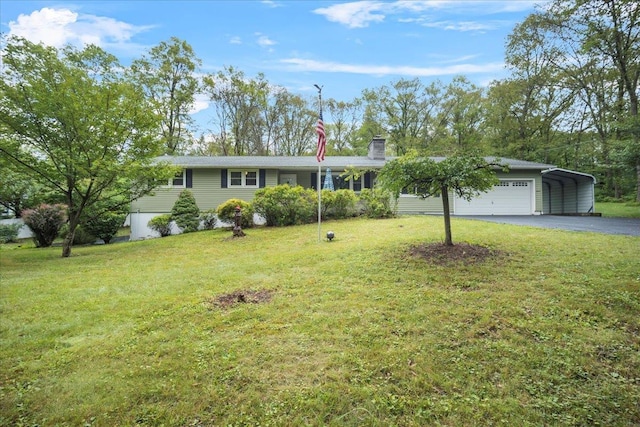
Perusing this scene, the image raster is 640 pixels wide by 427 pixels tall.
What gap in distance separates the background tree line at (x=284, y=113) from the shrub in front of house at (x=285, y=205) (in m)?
3.70

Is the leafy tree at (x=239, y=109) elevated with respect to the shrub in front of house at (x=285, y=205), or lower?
elevated

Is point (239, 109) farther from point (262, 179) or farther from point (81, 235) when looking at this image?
point (81, 235)

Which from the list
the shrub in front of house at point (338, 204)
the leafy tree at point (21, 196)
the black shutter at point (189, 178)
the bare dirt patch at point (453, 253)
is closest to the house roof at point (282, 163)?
the black shutter at point (189, 178)

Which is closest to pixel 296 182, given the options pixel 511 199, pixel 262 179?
pixel 262 179

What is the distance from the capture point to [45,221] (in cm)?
1298

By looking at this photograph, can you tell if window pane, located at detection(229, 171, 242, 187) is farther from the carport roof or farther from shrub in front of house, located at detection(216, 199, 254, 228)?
the carport roof

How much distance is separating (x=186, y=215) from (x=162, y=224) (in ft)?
4.00

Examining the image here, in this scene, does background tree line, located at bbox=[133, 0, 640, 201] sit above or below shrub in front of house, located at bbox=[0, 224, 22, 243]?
above

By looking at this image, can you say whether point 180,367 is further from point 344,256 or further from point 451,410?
point 344,256

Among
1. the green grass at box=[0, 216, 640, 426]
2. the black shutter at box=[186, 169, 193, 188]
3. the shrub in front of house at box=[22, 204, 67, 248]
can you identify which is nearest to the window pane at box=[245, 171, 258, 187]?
the black shutter at box=[186, 169, 193, 188]

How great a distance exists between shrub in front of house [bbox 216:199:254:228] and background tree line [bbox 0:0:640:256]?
2.64 metres

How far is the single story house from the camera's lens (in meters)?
15.4

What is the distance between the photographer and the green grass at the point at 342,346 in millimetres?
2234

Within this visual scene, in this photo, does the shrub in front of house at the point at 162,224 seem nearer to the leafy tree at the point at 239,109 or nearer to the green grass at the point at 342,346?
the green grass at the point at 342,346
